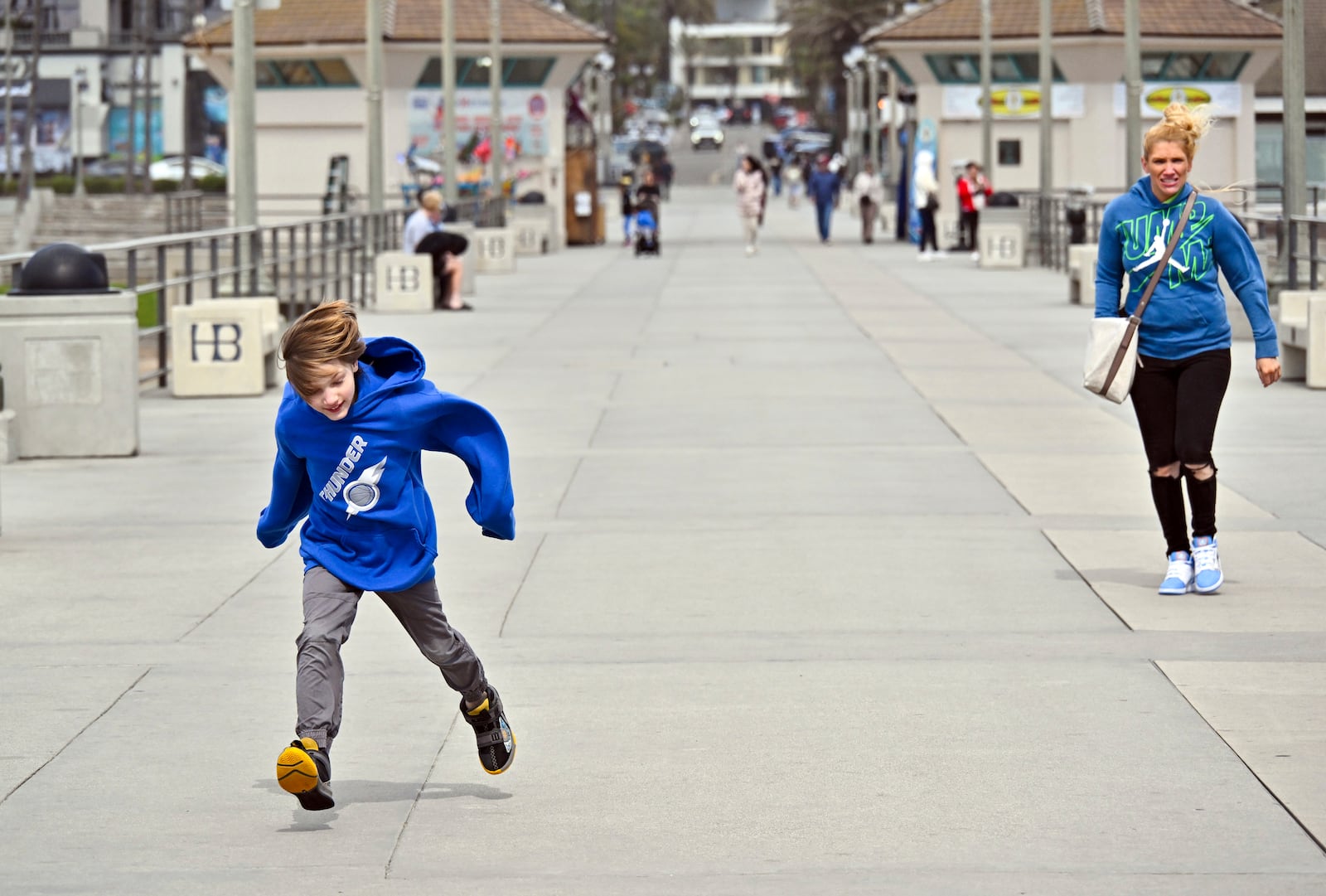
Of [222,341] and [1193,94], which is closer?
[222,341]

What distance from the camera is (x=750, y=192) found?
41.4 m

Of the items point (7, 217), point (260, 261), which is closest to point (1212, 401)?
point (260, 261)

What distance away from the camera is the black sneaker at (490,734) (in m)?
5.46

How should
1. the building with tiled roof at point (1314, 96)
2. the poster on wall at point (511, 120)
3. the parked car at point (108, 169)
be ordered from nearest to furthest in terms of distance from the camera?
the building with tiled roof at point (1314, 96) < the poster on wall at point (511, 120) < the parked car at point (108, 169)

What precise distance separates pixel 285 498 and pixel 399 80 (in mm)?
45834

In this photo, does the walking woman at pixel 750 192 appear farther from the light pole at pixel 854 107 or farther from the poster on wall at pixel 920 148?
the light pole at pixel 854 107

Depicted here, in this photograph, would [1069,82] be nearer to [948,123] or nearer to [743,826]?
[948,123]

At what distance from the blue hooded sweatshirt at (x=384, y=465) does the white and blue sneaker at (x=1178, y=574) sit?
11.8ft

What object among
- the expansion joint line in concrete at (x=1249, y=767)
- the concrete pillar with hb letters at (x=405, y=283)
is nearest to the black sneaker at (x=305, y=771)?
the expansion joint line in concrete at (x=1249, y=767)

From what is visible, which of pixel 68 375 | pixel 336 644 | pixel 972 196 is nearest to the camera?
pixel 336 644

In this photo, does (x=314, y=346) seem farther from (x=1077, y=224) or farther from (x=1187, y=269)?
(x=1077, y=224)

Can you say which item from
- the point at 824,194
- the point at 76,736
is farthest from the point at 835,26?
the point at 76,736

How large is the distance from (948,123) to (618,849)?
48652 mm

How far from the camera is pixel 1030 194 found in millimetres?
40906
